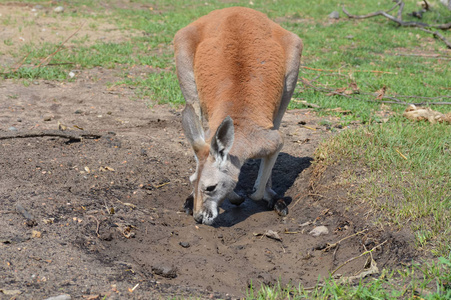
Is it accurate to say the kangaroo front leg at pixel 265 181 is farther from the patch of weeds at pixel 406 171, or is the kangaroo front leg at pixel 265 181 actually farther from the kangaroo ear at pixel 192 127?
the kangaroo ear at pixel 192 127

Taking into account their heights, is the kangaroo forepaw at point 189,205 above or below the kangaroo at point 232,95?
below

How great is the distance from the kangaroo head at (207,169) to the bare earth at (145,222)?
258mm

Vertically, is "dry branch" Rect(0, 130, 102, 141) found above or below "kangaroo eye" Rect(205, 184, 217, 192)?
below

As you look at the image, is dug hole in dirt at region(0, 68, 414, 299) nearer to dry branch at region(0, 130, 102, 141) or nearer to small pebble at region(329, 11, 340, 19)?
dry branch at region(0, 130, 102, 141)

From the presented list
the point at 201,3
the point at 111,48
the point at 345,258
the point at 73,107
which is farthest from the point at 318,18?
the point at 345,258

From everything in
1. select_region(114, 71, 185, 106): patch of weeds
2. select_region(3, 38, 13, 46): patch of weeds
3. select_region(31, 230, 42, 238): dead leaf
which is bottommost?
select_region(3, 38, 13, 46): patch of weeds

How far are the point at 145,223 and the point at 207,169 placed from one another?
730mm

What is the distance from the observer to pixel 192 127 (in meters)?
4.01

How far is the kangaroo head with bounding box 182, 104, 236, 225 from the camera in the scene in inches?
157

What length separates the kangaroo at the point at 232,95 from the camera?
160 inches

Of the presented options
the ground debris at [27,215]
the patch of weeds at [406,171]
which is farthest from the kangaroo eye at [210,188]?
the ground debris at [27,215]

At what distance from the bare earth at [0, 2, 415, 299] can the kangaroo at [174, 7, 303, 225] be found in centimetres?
32

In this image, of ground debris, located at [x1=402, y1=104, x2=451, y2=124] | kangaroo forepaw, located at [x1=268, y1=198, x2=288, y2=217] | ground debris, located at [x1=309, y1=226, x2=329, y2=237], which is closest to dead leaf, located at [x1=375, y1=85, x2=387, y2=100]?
ground debris, located at [x1=402, y1=104, x2=451, y2=124]

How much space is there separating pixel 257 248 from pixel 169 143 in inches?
86.3
